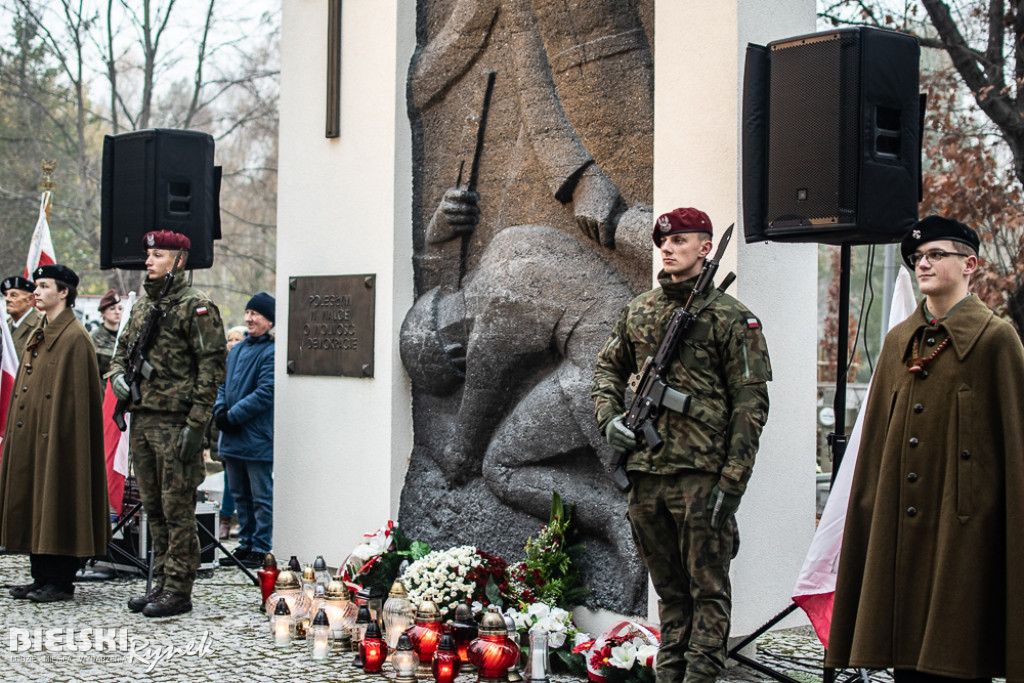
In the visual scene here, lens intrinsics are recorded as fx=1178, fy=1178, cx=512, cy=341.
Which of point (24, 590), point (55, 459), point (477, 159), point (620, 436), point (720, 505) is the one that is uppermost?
point (477, 159)

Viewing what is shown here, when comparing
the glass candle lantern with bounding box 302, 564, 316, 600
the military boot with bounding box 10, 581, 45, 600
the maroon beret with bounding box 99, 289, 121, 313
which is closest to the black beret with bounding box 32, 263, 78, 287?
the military boot with bounding box 10, 581, 45, 600

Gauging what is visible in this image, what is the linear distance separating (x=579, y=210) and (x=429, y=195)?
138 centimetres

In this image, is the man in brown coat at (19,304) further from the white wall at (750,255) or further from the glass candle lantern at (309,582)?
the white wall at (750,255)

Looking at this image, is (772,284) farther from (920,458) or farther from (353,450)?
(353,450)

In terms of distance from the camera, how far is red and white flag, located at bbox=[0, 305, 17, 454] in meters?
8.13

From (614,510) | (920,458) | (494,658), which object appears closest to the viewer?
(920,458)

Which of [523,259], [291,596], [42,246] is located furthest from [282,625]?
[42,246]

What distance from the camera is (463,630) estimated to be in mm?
5230

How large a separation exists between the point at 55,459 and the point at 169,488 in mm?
899

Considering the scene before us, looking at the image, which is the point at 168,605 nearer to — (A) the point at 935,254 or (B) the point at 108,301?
(B) the point at 108,301

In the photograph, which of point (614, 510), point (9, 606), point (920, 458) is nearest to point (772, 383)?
point (614, 510)

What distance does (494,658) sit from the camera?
4898mm

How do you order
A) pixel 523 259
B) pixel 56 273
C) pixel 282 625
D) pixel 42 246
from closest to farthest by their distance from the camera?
pixel 282 625, pixel 523 259, pixel 56 273, pixel 42 246

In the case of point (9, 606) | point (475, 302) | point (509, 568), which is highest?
point (475, 302)
